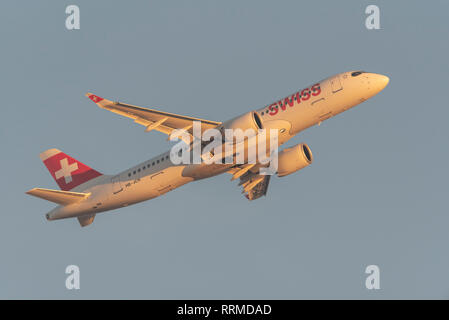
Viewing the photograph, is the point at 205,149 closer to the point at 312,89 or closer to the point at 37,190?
the point at 312,89

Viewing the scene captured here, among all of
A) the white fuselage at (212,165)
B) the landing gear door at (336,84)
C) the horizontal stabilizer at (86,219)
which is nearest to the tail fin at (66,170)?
the white fuselage at (212,165)

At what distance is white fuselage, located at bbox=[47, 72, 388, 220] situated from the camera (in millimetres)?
51875

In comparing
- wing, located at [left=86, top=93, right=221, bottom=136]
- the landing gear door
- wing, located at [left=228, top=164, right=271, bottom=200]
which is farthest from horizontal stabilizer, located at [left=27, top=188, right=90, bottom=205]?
the landing gear door

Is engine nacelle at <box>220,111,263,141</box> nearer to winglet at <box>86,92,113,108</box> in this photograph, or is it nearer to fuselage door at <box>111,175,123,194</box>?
winglet at <box>86,92,113,108</box>

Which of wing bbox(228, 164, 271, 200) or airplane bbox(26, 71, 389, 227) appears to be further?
wing bbox(228, 164, 271, 200)

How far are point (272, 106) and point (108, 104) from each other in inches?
498

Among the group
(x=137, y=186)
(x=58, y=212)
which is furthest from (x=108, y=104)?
(x=58, y=212)

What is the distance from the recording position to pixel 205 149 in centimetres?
5291

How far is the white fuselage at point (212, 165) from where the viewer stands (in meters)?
51.9

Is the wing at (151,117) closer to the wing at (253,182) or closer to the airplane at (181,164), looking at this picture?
the airplane at (181,164)

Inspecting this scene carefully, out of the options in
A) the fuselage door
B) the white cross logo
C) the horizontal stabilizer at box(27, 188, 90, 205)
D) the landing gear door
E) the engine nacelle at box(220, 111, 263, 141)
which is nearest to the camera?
the engine nacelle at box(220, 111, 263, 141)

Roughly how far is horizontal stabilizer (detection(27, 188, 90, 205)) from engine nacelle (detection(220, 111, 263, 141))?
591 inches

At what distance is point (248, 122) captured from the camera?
50.2 metres

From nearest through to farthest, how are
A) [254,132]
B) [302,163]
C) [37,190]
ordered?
[254,132], [37,190], [302,163]
